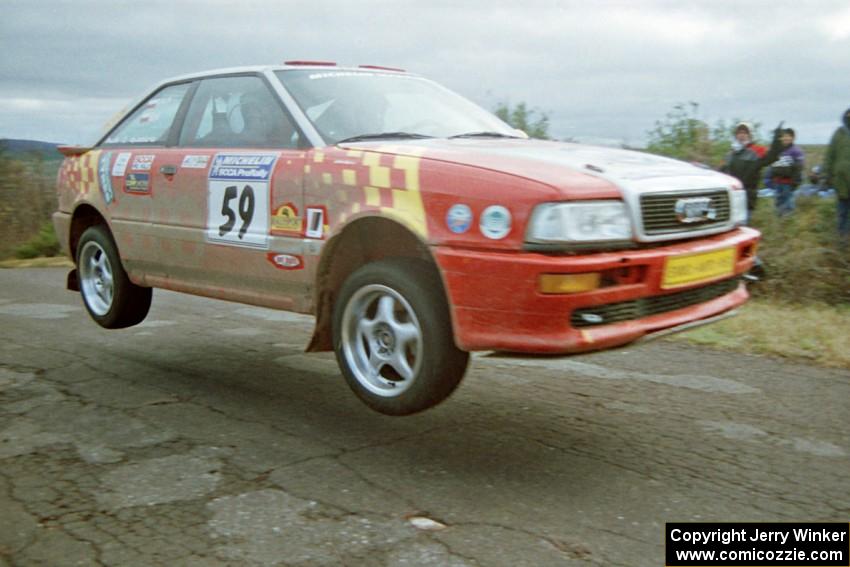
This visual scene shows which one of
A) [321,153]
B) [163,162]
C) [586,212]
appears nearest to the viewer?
[586,212]

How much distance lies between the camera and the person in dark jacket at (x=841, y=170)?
308 inches

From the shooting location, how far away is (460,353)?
3590 mm

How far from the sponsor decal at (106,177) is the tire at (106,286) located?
0.90 ft

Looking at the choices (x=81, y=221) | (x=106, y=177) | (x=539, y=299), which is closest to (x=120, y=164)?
(x=106, y=177)

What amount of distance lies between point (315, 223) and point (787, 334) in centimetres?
364

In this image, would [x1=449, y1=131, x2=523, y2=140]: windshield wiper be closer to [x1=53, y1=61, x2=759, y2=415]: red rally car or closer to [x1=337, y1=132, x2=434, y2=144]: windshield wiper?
[x1=53, y1=61, x2=759, y2=415]: red rally car

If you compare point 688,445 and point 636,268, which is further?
point 688,445

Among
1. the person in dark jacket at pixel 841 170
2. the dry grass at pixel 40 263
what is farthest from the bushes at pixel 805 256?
the dry grass at pixel 40 263

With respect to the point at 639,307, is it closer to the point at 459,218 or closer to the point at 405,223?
the point at 459,218

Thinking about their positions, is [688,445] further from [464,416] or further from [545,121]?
[545,121]

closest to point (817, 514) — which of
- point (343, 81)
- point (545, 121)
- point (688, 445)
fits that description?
point (688, 445)

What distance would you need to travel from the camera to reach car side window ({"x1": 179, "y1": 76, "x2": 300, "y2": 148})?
14.6 ft

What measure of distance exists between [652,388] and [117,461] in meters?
2.78

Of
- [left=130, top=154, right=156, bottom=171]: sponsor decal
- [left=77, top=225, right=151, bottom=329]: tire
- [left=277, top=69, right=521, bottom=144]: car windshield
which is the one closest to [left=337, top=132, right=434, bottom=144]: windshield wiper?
[left=277, top=69, right=521, bottom=144]: car windshield
